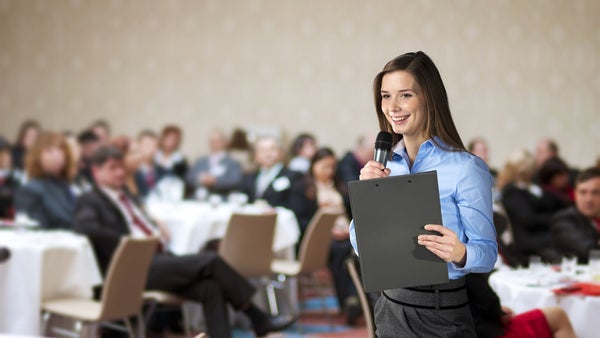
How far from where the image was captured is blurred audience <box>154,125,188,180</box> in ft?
36.7

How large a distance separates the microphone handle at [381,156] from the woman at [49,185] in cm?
459

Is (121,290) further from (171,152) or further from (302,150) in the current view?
(171,152)

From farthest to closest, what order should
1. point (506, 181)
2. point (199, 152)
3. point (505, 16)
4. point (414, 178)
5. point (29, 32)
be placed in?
point (29, 32) < point (199, 152) < point (505, 16) < point (506, 181) < point (414, 178)

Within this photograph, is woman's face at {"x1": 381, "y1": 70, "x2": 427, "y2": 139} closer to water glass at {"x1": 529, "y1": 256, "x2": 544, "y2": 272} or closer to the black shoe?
water glass at {"x1": 529, "y1": 256, "x2": 544, "y2": 272}

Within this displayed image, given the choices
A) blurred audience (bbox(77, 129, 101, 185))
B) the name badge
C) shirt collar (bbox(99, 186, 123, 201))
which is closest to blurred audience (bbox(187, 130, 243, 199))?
blurred audience (bbox(77, 129, 101, 185))

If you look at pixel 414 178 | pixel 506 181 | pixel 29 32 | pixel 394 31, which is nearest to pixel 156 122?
pixel 29 32

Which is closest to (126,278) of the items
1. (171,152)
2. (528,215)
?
(528,215)

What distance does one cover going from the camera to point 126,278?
4.70m

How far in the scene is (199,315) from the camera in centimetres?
654

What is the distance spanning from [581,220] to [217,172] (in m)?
5.74

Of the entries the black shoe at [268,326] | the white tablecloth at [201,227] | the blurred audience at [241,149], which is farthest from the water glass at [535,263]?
the blurred audience at [241,149]

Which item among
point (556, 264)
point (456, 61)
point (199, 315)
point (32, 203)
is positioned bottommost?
point (199, 315)

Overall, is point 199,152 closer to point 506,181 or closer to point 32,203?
point 506,181

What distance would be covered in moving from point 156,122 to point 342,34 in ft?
9.81
